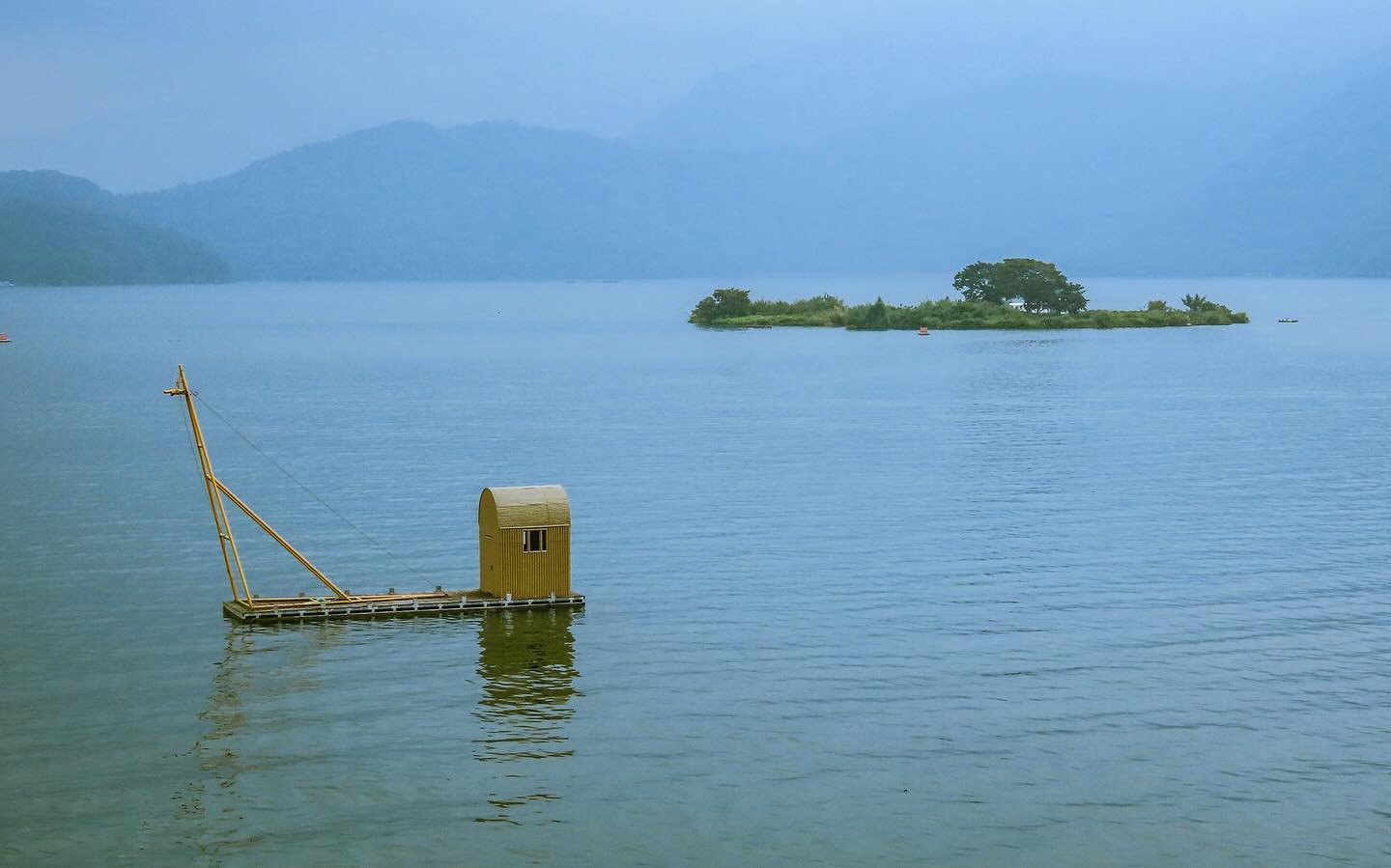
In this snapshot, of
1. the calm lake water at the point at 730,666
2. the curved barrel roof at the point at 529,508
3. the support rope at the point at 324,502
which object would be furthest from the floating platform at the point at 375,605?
the support rope at the point at 324,502

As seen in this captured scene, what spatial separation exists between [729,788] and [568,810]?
128 inches

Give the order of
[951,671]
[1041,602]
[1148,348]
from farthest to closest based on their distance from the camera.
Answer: [1148,348] → [1041,602] → [951,671]

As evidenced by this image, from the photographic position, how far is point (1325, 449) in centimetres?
8956

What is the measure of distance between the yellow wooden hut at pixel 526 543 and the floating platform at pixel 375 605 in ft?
1.01

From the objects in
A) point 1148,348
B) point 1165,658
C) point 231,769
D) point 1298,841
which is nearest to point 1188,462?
point 1165,658

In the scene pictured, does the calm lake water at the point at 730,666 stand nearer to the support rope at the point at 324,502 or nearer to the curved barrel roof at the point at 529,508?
the support rope at the point at 324,502

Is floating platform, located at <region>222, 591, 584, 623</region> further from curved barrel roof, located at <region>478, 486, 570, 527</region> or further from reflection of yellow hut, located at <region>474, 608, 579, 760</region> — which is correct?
curved barrel roof, located at <region>478, 486, 570, 527</region>

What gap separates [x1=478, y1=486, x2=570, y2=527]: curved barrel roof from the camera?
1794 inches

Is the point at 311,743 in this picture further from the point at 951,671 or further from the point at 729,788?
the point at 951,671

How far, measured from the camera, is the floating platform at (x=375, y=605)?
44.8 m

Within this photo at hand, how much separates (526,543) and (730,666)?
8.74 metres

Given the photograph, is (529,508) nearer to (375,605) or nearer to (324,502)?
(375,605)

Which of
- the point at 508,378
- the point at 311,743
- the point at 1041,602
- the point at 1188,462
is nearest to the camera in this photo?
the point at 311,743

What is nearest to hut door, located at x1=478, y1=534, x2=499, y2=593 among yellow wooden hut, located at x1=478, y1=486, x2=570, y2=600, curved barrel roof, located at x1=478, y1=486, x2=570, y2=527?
yellow wooden hut, located at x1=478, y1=486, x2=570, y2=600
